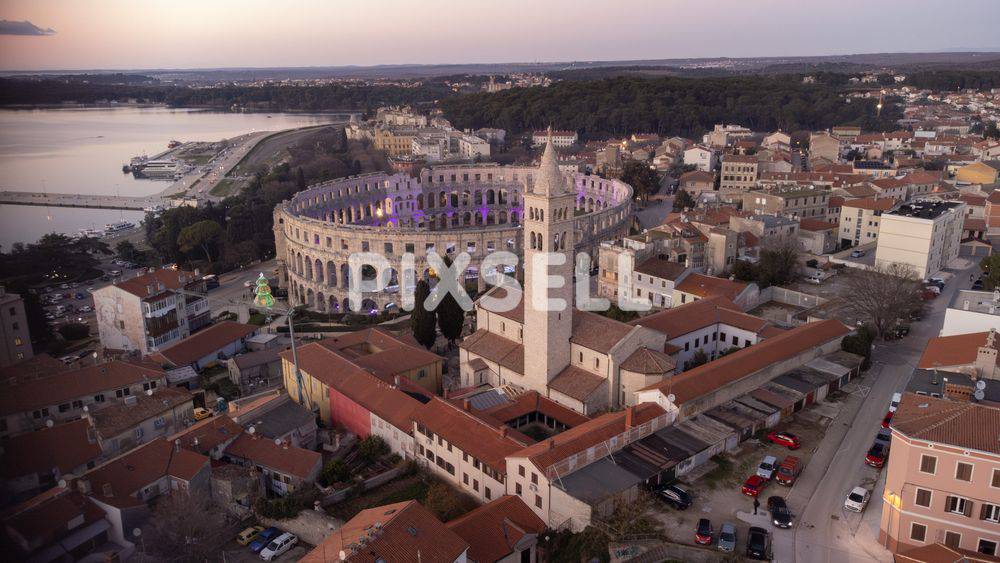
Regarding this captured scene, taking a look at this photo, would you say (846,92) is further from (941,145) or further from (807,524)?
(807,524)

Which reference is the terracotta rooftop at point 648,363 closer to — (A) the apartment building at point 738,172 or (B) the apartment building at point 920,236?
(B) the apartment building at point 920,236

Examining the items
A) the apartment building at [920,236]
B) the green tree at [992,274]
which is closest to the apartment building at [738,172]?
the apartment building at [920,236]

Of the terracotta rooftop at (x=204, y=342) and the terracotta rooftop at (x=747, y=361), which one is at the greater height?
the terracotta rooftop at (x=747, y=361)

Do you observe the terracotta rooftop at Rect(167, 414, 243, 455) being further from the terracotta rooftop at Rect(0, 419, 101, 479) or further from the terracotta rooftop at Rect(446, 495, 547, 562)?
the terracotta rooftop at Rect(446, 495, 547, 562)

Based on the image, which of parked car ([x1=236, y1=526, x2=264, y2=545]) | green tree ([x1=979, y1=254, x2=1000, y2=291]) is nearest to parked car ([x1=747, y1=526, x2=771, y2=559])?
parked car ([x1=236, y1=526, x2=264, y2=545])

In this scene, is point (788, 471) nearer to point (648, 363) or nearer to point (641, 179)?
point (648, 363)

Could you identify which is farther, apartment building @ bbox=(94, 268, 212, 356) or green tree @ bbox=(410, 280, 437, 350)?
apartment building @ bbox=(94, 268, 212, 356)
